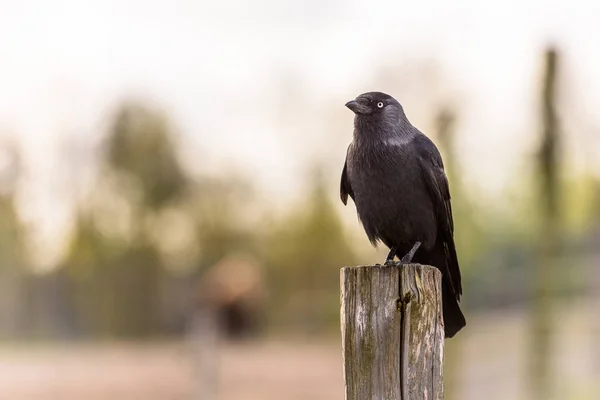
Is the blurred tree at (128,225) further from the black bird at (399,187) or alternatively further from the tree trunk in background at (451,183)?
the black bird at (399,187)

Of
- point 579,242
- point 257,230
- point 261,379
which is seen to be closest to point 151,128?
point 257,230

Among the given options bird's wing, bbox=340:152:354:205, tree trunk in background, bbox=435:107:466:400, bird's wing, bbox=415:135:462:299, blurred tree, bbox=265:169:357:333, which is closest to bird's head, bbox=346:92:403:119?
bird's wing, bbox=415:135:462:299

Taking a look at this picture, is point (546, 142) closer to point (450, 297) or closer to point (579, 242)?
point (450, 297)

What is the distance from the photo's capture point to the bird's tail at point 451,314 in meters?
6.05

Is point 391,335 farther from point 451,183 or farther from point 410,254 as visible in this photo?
point 451,183

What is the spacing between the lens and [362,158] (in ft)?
21.7

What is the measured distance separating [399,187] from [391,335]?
6.74 feet

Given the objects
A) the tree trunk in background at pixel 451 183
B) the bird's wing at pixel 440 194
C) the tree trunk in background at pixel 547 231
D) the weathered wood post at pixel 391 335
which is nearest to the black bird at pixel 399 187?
the bird's wing at pixel 440 194

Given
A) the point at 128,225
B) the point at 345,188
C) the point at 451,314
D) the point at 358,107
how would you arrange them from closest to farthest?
the point at 451,314, the point at 358,107, the point at 345,188, the point at 128,225

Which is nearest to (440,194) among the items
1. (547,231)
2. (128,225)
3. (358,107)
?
(358,107)

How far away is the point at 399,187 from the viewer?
21.5ft

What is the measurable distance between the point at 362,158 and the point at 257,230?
1132 inches

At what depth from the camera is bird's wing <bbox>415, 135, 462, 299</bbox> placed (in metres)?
6.60

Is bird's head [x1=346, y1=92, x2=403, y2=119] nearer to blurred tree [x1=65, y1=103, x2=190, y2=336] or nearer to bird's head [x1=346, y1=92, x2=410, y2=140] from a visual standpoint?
bird's head [x1=346, y1=92, x2=410, y2=140]
